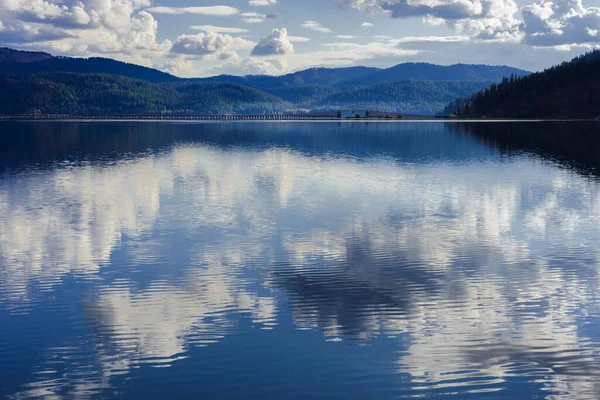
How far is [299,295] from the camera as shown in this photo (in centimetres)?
2961

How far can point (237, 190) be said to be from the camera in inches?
2694

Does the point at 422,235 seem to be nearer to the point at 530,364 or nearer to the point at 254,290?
the point at 254,290

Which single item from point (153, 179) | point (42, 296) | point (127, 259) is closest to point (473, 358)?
point (42, 296)

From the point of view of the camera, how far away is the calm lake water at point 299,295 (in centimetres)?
2119

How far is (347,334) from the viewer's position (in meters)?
24.9

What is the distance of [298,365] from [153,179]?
58657 millimetres

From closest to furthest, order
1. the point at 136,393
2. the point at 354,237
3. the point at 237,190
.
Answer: the point at 136,393 < the point at 354,237 < the point at 237,190

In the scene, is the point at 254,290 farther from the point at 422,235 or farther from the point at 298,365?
the point at 422,235

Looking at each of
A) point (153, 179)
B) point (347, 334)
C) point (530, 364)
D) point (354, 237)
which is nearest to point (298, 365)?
point (347, 334)

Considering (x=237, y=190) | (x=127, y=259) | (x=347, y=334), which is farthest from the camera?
(x=237, y=190)

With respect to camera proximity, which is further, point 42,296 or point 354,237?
point 354,237

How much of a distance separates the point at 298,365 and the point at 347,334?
3.22 meters

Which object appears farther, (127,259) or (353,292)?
(127,259)

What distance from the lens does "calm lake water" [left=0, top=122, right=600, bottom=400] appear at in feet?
69.5
